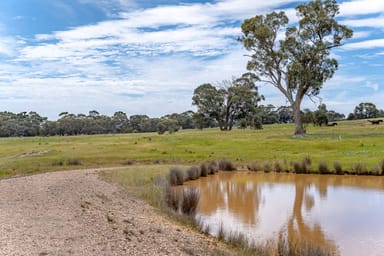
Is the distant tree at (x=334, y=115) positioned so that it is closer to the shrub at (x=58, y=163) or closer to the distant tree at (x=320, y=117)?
the distant tree at (x=320, y=117)

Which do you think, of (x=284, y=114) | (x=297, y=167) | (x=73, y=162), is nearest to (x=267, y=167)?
(x=297, y=167)

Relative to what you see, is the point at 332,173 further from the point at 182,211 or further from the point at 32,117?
the point at 32,117

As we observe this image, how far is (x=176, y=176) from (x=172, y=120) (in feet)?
269

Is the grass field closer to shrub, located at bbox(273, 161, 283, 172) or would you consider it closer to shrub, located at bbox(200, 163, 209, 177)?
shrub, located at bbox(273, 161, 283, 172)

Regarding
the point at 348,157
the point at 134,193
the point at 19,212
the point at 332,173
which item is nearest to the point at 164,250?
the point at 19,212

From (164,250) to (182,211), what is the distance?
17.1ft

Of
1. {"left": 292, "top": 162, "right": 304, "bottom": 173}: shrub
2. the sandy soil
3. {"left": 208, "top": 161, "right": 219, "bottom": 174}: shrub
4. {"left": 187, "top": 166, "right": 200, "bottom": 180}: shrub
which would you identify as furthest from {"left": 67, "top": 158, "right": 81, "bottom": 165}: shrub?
{"left": 292, "top": 162, "right": 304, "bottom": 173}: shrub

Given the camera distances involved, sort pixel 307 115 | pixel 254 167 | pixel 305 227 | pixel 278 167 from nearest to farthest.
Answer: pixel 305 227
pixel 278 167
pixel 254 167
pixel 307 115

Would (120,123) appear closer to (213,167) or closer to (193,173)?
(213,167)

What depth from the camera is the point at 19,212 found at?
1055 cm

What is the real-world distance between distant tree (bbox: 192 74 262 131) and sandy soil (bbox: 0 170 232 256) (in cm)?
6640

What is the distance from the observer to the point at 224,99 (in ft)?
266

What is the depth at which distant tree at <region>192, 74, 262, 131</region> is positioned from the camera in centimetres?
7975

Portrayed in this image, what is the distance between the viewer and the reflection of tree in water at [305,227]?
1053 centimetres
